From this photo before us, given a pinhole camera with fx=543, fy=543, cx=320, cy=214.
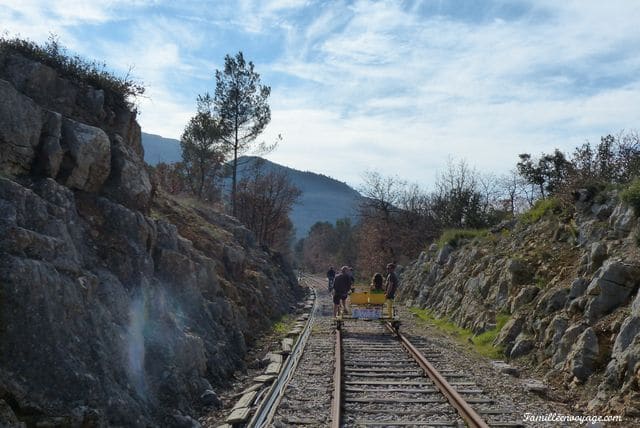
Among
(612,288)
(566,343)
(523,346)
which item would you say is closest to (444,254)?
(523,346)

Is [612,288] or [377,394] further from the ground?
[612,288]

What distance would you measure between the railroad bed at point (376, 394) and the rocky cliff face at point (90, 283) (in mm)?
1507

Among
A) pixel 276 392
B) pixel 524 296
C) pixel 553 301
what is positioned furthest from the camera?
pixel 524 296

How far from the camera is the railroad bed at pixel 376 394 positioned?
749 cm

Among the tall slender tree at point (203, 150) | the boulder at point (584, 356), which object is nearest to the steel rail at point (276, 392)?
the boulder at point (584, 356)

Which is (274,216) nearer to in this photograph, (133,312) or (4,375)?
(133,312)

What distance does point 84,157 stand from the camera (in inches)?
375

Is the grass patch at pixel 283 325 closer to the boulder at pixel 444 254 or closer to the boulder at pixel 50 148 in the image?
the boulder at pixel 444 254

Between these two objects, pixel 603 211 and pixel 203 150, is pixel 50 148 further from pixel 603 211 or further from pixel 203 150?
pixel 203 150

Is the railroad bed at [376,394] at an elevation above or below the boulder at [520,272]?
below

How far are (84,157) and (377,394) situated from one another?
6440 mm

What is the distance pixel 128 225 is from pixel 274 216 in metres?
36.5

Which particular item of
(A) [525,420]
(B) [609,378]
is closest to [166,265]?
(A) [525,420]

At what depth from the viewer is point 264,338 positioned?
621 inches
